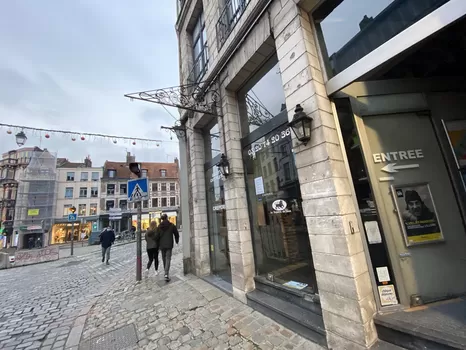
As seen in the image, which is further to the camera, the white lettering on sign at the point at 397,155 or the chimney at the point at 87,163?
the chimney at the point at 87,163

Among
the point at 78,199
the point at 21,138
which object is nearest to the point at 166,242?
the point at 21,138

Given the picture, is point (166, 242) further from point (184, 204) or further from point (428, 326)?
point (428, 326)

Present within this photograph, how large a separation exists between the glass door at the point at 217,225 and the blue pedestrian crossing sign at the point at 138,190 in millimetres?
2358

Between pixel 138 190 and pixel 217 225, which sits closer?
pixel 217 225

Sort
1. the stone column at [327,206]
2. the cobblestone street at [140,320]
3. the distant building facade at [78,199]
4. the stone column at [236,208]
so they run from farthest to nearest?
1. the distant building facade at [78,199]
2. the stone column at [236,208]
3. the cobblestone street at [140,320]
4. the stone column at [327,206]

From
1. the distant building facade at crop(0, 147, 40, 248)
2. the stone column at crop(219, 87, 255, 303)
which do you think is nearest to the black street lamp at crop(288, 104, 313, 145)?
the stone column at crop(219, 87, 255, 303)

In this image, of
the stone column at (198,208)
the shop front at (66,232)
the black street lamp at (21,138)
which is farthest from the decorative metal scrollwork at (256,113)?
the shop front at (66,232)

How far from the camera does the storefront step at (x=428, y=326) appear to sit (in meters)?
2.04

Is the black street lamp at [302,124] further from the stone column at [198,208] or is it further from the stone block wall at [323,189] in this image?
the stone column at [198,208]

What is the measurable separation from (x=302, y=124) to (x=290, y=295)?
297cm

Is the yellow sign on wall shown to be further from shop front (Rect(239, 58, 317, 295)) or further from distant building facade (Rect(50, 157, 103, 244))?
shop front (Rect(239, 58, 317, 295))

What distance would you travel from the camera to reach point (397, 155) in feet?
10.1

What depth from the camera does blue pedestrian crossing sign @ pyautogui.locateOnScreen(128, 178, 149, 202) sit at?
7128 millimetres

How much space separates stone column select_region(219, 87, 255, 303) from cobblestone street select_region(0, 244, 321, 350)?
20.1 inches
